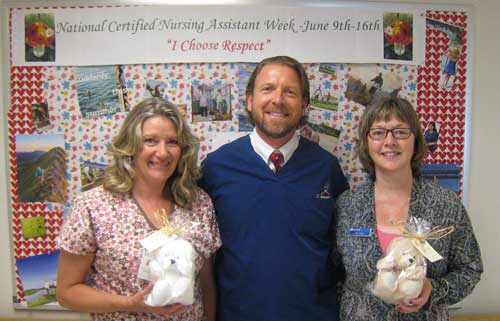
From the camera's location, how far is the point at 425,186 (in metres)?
1.38

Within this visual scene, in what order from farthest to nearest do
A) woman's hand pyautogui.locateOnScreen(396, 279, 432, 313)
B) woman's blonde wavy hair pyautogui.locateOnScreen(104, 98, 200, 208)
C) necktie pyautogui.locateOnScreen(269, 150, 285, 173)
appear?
necktie pyautogui.locateOnScreen(269, 150, 285, 173)
woman's blonde wavy hair pyautogui.locateOnScreen(104, 98, 200, 208)
woman's hand pyautogui.locateOnScreen(396, 279, 432, 313)

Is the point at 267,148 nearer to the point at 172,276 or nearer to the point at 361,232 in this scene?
the point at 361,232

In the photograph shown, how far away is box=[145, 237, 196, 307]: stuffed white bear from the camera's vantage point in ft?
3.57

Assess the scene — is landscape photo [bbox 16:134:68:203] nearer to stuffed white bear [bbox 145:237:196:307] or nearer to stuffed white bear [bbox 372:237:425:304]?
stuffed white bear [bbox 145:237:196:307]

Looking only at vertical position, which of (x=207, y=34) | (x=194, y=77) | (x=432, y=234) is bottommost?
(x=432, y=234)

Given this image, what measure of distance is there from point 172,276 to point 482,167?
173cm

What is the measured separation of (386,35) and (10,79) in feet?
6.50

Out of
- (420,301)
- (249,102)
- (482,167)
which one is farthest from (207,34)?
(482,167)

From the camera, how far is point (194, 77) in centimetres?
177

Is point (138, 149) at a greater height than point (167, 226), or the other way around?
point (138, 149)

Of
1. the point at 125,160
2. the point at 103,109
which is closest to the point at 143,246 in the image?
the point at 125,160

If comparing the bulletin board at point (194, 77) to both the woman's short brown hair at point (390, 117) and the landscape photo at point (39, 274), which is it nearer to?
the landscape photo at point (39, 274)

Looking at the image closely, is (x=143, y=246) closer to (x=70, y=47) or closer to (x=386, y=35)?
(x=70, y=47)

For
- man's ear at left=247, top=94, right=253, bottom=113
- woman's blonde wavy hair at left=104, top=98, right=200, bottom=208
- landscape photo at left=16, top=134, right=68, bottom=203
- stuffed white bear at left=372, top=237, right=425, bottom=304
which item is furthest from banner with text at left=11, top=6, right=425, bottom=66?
stuffed white bear at left=372, top=237, right=425, bottom=304
